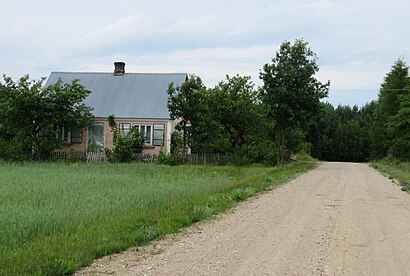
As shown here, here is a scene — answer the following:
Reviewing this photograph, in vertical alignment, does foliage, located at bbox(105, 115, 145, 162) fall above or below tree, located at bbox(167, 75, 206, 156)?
below

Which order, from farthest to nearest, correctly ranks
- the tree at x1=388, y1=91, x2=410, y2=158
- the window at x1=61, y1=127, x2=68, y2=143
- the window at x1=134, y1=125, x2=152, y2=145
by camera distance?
the tree at x1=388, y1=91, x2=410, y2=158 < the window at x1=61, y1=127, x2=68, y2=143 < the window at x1=134, y1=125, x2=152, y2=145

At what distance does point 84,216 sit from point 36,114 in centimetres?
2668

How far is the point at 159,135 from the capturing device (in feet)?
128

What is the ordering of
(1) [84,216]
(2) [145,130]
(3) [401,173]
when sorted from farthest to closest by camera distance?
1. (2) [145,130]
2. (3) [401,173]
3. (1) [84,216]

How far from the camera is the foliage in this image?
3641cm

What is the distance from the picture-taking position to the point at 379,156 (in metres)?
68.0

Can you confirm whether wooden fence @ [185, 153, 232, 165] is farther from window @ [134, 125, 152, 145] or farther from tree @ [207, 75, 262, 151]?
window @ [134, 125, 152, 145]

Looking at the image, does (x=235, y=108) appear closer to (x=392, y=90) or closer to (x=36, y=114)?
(x=36, y=114)

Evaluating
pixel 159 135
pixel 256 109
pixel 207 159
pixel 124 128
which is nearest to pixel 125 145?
pixel 159 135

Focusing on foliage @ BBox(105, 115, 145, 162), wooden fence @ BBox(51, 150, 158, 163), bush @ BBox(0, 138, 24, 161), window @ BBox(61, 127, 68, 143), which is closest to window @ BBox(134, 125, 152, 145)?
foliage @ BBox(105, 115, 145, 162)

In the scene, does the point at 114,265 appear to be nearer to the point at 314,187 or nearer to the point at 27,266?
the point at 27,266

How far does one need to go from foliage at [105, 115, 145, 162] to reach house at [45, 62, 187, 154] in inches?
58.2

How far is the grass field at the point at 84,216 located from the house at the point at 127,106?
19498 millimetres

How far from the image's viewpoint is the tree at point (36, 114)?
35562 mm
